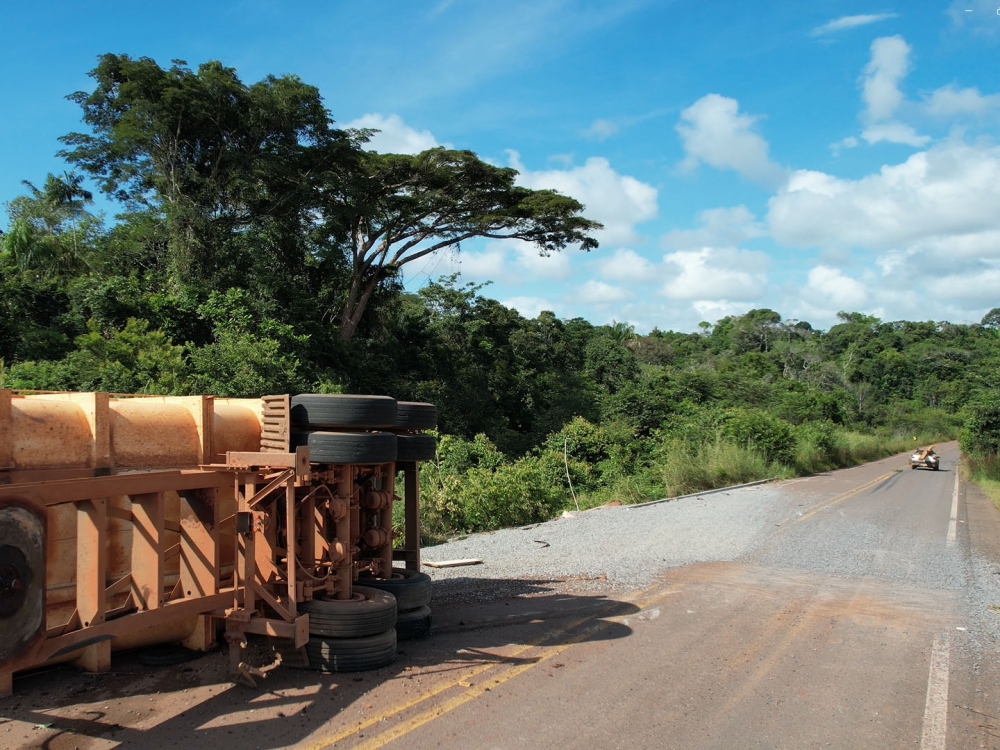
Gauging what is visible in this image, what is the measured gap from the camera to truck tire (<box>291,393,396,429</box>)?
19.0 ft

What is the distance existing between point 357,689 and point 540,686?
1.33 metres

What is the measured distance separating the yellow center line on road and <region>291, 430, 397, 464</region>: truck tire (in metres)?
1.76

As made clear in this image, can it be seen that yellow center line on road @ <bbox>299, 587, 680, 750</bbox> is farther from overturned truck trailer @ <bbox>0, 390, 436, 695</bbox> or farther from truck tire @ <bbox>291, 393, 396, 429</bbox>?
truck tire @ <bbox>291, 393, 396, 429</bbox>

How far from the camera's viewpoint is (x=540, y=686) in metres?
5.46

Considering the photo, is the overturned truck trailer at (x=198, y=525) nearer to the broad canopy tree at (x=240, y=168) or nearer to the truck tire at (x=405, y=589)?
the truck tire at (x=405, y=589)

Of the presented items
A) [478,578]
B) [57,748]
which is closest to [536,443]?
[478,578]

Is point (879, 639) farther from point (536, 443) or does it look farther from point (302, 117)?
point (536, 443)

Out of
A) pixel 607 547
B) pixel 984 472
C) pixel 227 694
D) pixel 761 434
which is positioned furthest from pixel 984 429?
pixel 227 694

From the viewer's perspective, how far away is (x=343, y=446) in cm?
562

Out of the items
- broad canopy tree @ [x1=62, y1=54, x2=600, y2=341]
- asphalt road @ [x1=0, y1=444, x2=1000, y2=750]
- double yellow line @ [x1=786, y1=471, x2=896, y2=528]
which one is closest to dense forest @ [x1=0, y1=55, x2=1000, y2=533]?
broad canopy tree @ [x1=62, y1=54, x2=600, y2=341]

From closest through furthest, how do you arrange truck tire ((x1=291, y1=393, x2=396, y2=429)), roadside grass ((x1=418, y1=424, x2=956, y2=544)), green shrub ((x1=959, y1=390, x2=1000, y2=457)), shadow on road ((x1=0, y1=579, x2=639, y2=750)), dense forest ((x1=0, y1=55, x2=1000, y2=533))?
shadow on road ((x1=0, y1=579, x2=639, y2=750)) → truck tire ((x1=291, y1=393, x2=396, y2=429)) → roadside grass ((x1=418, y1=424, x2=956, y2=544)) → dense forest ((x1=0, y1=55, x2=1000, y2=533)) → green shrub ((x1=959, y1=390, x2=1000, y2=457))

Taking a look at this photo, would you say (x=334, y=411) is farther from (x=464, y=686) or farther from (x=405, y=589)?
(x=464, y=686)

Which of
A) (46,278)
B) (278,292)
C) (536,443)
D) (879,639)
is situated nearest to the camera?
(879,639)

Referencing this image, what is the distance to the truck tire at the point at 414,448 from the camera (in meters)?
6.66
